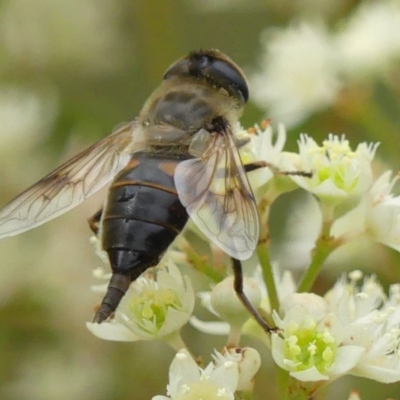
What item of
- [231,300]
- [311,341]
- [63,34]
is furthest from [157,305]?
[63,34]

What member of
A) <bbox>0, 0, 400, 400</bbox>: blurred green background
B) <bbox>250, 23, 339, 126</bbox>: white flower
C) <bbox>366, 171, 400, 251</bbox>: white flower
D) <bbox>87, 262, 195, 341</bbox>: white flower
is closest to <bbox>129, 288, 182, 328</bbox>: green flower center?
<bbox>87, 262, 195, 341</bbox>: white flower

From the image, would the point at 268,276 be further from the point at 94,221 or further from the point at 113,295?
→ the point at 94,221

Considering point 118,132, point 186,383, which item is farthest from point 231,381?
point 118,132

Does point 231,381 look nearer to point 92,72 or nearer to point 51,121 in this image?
point 51,121

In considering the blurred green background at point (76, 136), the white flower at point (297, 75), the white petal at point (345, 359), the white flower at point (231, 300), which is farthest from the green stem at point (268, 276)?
the white flower at point (297, 75)

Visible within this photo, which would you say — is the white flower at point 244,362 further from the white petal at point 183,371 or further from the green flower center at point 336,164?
the green flower center at point 336,164

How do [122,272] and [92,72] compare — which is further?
[92,72]

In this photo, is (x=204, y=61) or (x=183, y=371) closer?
(x=183, y=371)

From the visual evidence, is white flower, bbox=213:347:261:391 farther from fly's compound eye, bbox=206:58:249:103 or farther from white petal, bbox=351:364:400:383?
fly's compound eye, bbox=206:58:249:103
